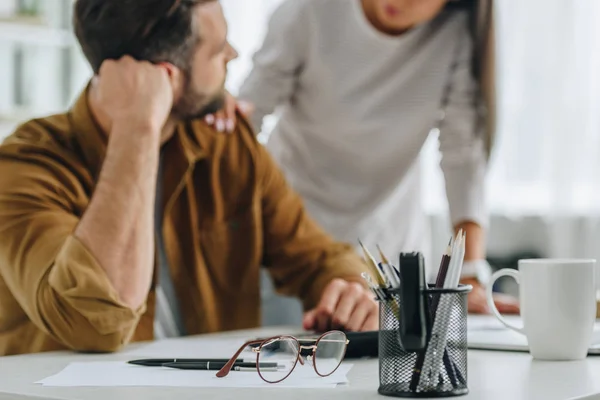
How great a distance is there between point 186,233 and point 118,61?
1.06 ft

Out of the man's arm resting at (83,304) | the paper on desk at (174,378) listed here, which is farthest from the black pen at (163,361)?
the man's arm resting at (83,304)

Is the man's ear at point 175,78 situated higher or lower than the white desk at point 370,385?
higher

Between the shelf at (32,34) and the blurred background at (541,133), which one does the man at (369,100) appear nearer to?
the blurred background at (541,133)

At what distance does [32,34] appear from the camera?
11.0ft

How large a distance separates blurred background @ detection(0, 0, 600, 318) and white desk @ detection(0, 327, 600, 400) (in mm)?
1714

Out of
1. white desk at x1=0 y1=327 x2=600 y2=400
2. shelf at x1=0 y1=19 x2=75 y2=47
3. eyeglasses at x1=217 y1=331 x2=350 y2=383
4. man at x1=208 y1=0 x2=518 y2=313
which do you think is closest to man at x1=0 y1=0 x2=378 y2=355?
white desk at x1=0 y1=327 x2=600 y2=400

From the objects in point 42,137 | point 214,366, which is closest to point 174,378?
point 214,366

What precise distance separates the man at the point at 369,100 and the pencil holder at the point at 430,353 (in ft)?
3.85

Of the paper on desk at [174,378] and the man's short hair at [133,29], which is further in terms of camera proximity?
Answer: the man's short hair at [133,29]

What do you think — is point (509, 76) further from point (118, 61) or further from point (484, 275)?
point (118, 61)

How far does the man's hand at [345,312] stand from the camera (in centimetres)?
126

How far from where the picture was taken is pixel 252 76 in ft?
6.59

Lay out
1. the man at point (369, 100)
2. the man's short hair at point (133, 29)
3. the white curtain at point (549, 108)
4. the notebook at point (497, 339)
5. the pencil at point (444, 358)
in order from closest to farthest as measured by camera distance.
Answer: the pencil at point (444, 358), the notebook at point (497, 339), the man's short hair at point (133, 29), the man at point (369, 100), the white curtain at point (549, 108)

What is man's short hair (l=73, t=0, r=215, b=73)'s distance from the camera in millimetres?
1403
